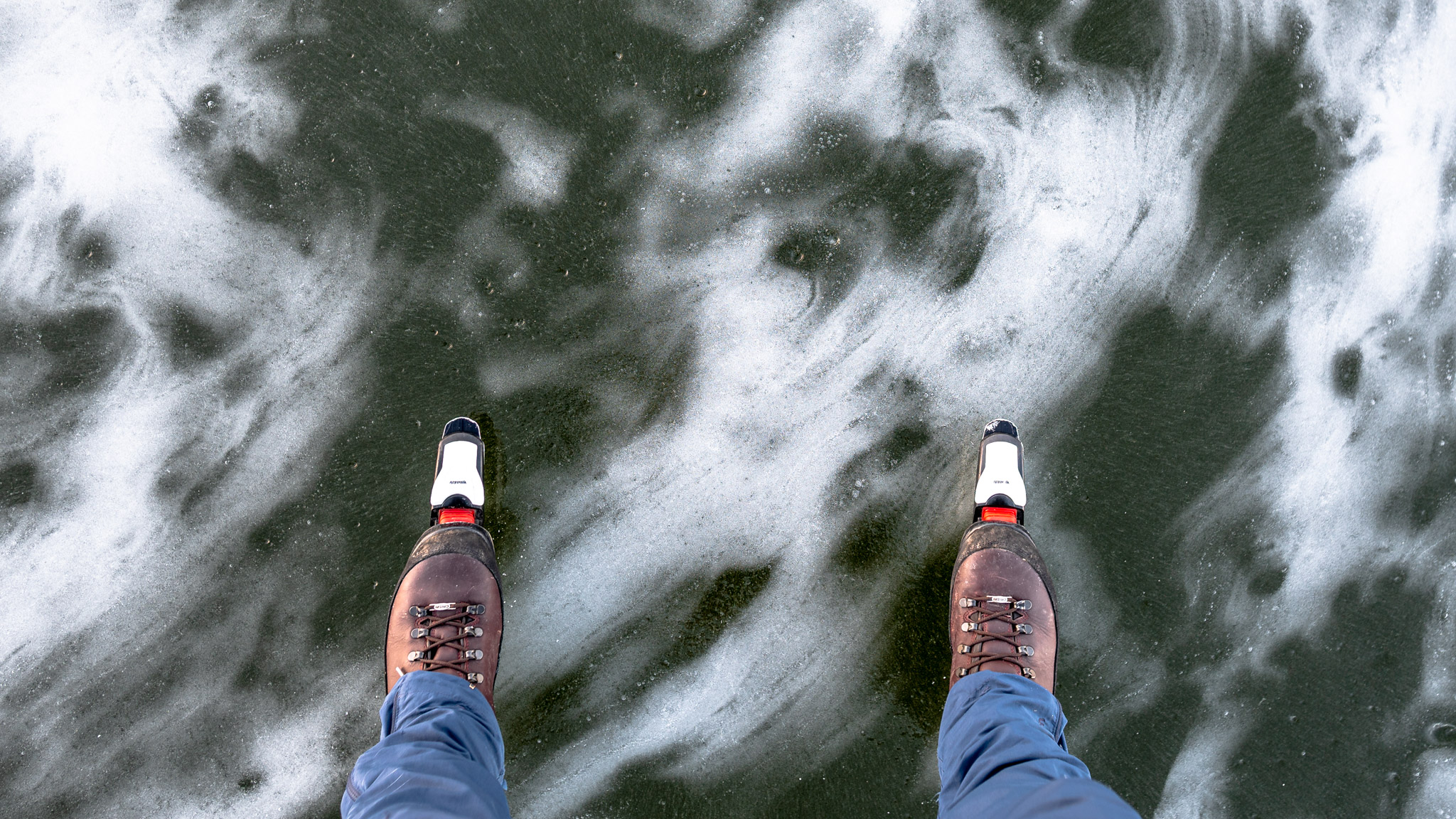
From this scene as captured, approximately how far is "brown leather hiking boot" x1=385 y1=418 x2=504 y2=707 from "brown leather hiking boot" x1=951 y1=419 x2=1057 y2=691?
1.68 m

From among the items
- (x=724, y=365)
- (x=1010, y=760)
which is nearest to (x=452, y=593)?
(x=724, y=365)

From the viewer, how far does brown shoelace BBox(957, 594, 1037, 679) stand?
2.41 m

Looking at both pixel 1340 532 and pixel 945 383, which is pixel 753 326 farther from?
pixel 1340 532

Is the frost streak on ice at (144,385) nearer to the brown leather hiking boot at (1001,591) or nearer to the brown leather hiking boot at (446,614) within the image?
the brown leather hiking boot at (446,614)

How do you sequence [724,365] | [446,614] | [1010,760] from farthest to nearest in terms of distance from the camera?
[724,365] < [446,614] < [1010,760]

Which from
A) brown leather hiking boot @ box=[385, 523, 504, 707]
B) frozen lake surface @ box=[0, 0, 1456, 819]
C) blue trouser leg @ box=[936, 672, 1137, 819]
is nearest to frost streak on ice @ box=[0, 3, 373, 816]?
frozen lake surface @ box=[0, 0, 1456, 819]

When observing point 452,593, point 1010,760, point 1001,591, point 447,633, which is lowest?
point 447,633

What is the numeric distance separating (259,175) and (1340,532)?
4185mm

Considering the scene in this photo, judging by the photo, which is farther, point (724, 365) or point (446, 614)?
point (724, 365)

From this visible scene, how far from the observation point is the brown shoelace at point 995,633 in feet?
7.90

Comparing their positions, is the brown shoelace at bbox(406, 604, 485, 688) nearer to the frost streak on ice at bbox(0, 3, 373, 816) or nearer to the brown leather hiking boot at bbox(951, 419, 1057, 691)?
the frost streak on ice at bbox(0, 3, 373, 816)

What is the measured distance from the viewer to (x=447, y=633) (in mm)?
2414

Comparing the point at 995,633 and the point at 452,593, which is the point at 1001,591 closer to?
the point at 995,633

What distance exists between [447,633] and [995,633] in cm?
194
